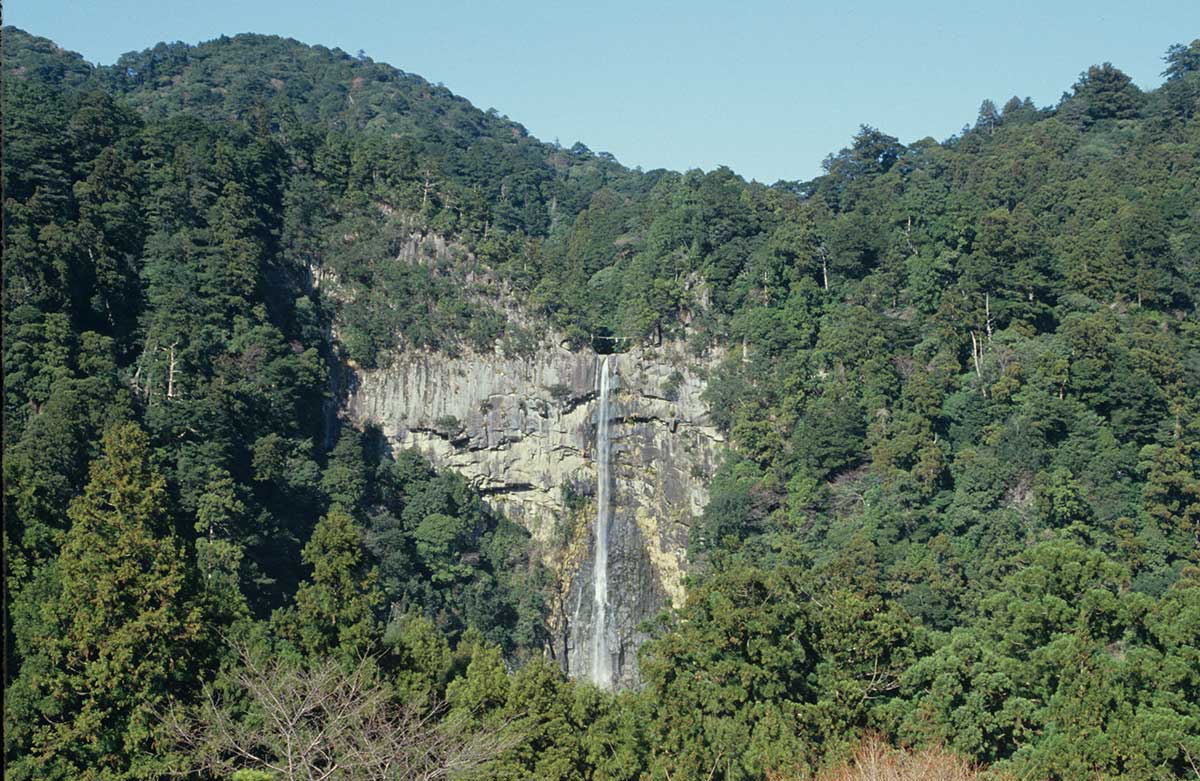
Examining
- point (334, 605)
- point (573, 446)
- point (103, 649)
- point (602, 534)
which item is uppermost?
point (573, 446)

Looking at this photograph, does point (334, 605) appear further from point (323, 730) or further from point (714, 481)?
point (714, 481)

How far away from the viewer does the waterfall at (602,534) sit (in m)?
44.1

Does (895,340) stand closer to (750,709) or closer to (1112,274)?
(1112,274)

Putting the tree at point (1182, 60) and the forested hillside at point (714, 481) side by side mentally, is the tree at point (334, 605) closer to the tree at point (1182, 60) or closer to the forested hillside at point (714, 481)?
the forested hillside at point (714, 481)

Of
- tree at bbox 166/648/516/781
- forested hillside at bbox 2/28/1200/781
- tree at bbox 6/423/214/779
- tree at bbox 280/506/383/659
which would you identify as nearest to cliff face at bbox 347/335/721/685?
forested hillside at bbox 2/28/1200/781

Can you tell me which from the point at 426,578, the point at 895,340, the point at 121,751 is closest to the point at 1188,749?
the point at 121,751

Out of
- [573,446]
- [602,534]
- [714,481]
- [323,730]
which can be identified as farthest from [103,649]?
[573,446]

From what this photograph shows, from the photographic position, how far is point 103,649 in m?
20.0

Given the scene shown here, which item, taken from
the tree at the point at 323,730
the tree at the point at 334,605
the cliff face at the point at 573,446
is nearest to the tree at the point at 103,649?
the tree at the point at 323,730

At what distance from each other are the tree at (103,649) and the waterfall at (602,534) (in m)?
23.8

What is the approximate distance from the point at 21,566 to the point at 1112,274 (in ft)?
105

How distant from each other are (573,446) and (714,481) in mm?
5949

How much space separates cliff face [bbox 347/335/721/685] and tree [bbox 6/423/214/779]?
74.3 ft

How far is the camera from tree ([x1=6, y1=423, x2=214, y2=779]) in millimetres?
19344
